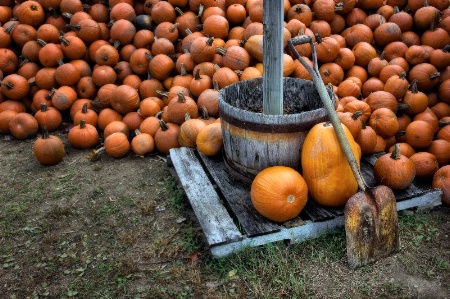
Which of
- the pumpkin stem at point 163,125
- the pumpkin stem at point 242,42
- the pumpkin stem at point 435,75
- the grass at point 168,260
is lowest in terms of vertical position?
the grass at point 168,260

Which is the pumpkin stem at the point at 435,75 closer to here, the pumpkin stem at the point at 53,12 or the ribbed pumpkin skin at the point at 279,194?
the ribbed pumpkin skin at the point at 279,194

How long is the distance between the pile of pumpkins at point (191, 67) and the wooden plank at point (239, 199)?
0.69 ft

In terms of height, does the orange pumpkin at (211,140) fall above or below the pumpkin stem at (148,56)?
below

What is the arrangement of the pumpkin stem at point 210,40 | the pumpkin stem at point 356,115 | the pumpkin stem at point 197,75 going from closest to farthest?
the pumpkin stem at point 356,115 < the pumpkin stem at point 197,75 < the pumpkin stem at point 210,40

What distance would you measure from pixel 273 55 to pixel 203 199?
1.33m

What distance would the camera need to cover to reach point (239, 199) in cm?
362

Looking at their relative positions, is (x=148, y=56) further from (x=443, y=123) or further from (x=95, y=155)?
(x=443, y=123)

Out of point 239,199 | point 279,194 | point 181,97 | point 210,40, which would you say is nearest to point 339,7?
point 210,40

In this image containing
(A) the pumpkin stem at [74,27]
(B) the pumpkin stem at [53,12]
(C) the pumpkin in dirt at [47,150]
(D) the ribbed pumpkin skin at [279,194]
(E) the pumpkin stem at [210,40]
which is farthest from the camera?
(B) the pumpkin stem at [53,12]

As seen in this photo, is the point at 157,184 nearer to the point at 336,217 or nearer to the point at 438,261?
the point at 336,217

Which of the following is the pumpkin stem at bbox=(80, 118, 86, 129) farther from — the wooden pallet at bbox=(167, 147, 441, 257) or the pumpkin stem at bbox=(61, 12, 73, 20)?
the pumpkin stem at bbox=(61, 12, 73, 20)

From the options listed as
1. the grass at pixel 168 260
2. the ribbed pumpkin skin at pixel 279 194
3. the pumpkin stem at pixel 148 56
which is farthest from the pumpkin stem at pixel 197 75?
the ribbed pumpkin skin at pixel 279 194

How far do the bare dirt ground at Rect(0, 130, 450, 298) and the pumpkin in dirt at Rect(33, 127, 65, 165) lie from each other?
1.58 ft

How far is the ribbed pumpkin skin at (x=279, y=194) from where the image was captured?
317 centimetres
